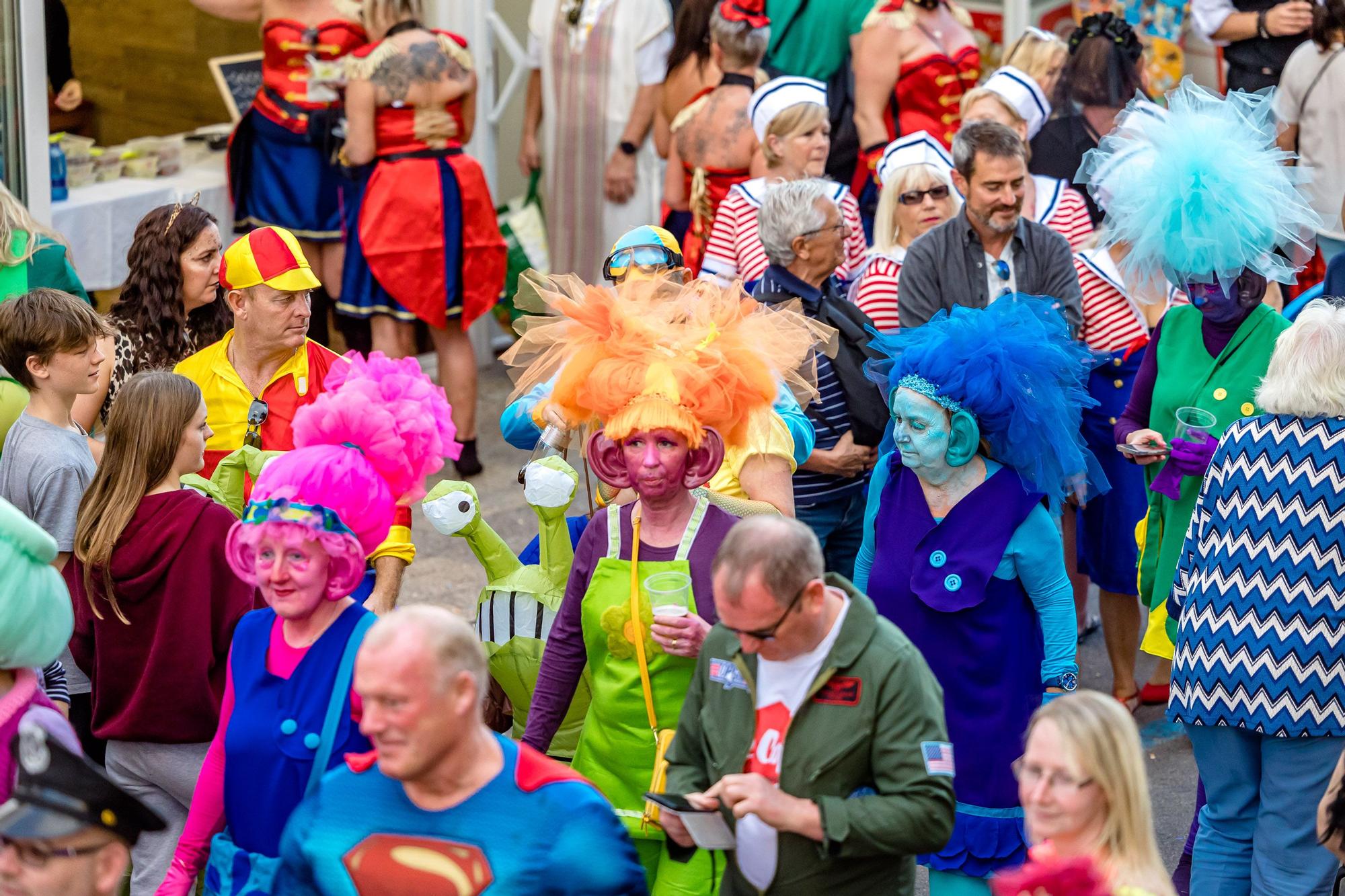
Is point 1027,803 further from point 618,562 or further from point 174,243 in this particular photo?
point 174,243

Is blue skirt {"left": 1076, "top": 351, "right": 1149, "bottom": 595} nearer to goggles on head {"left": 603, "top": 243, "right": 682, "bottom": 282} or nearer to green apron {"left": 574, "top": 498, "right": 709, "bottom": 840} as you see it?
goggles on head {"left": 603, "top": 243, "right": 682, "bottom": 282}

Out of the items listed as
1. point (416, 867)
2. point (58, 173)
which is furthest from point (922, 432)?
point (58, 173)

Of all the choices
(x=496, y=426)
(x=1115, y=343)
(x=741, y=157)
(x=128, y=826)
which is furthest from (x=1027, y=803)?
(x=496, y=426)

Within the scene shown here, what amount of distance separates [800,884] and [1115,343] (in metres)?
3.30

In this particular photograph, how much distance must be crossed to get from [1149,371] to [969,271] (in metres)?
0.73

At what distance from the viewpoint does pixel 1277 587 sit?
14.2 feet

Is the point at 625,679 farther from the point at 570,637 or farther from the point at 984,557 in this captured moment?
the point at 984,557

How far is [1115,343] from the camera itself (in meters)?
6.16

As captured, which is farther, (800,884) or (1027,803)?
(800,884)

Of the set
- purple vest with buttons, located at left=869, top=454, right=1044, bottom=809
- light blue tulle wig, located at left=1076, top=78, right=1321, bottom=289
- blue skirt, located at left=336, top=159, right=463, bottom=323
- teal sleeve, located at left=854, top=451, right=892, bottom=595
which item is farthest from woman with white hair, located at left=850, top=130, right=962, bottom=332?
blue skirt, located at left=336, top=159, right=463, bottom=323

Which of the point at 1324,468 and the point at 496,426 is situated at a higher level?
the point at 1324,468

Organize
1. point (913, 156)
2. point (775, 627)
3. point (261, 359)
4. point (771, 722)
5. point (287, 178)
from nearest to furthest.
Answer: point (775, 627)
point (771, 722)
point (261, 359)
point (913, 156)
point (287, 178)

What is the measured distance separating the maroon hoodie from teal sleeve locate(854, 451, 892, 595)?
1.65 metres

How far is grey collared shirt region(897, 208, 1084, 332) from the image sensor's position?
18.9 ft
